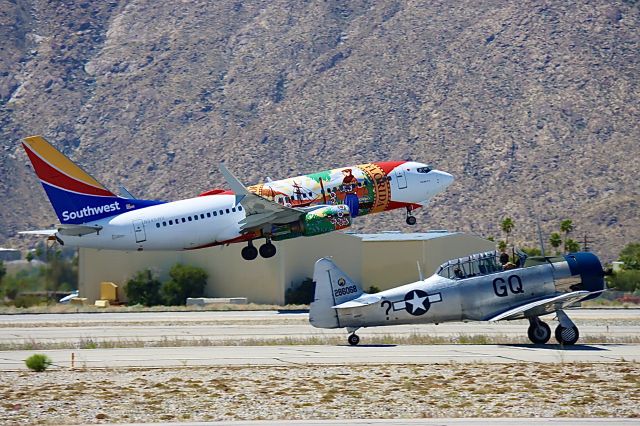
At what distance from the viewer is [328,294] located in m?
38.1

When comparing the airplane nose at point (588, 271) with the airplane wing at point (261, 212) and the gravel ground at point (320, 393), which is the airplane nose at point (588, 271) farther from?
the airplane wing at point (261, 212)

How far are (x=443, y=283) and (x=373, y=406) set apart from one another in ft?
42.0

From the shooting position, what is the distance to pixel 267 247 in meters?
60.7

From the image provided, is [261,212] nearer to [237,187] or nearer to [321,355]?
[237,187]

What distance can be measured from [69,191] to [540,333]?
28496 millimetres

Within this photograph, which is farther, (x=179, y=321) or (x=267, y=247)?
(x=267, y=247)

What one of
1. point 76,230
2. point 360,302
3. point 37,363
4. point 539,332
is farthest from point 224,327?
point 37,363

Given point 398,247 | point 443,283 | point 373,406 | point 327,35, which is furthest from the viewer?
point 327,35

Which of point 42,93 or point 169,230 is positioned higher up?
point 42,93

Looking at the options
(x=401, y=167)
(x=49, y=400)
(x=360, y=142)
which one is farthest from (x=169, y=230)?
(x=360, y=142)

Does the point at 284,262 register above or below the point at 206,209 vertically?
below

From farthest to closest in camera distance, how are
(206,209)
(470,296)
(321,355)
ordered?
(206,209) → (470,296) → (321,355)

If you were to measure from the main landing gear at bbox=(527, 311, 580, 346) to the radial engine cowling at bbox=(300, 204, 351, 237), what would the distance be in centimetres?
2100

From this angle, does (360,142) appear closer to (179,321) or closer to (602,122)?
(602,122)
